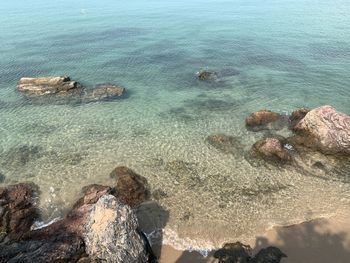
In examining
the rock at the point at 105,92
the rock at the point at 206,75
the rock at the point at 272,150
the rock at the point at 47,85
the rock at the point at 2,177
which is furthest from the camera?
the rock at the point at 206,75

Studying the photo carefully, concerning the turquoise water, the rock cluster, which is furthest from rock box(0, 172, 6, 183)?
the rock cluster

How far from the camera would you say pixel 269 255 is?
1555cm

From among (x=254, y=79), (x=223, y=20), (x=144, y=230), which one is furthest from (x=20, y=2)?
(x=144, y=230)

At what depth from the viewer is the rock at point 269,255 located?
15.3 m

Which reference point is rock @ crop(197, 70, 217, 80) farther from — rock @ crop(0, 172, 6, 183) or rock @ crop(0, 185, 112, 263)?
rock @ crop(0, 185, 112, 263)

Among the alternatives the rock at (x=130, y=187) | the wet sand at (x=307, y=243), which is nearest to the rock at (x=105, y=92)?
the rock at (x=130, y=187)

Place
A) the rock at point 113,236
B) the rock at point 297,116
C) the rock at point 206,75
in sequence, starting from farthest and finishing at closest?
the rock at point 206,75 < the rock at point 297,116 < the rock at point 113,236

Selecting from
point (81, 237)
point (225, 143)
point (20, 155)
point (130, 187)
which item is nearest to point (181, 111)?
point (225, 143)

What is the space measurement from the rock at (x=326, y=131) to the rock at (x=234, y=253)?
10894 millimetres

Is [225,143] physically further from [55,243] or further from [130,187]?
[55,243]

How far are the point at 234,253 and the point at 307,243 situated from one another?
12.6 ft

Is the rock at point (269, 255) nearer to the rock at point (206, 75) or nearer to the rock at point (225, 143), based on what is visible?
the rock at point (225, 143)

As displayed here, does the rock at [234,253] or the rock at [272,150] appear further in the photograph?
the rock at [272,150]

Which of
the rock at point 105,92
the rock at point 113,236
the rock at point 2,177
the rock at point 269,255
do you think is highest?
the rock at point 113,236
